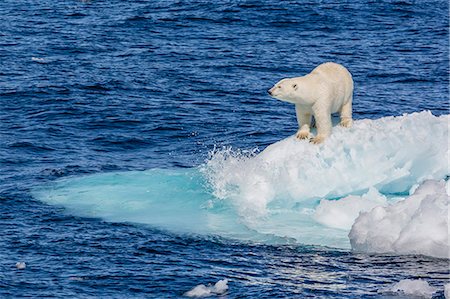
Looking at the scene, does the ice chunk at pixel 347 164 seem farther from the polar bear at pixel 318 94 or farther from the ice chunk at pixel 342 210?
the ice chunk at pixel 342 210

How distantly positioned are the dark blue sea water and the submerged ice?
88 cm

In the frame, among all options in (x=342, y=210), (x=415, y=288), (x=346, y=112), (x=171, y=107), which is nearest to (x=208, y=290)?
(x=415, y=288)

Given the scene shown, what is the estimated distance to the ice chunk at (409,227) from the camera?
63.8 feet

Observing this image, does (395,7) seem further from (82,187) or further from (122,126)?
(82,187)

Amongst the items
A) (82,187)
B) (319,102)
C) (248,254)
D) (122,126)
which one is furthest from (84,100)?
(248,254)

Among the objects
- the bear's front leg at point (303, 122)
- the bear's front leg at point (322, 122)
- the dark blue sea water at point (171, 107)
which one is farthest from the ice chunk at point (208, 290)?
the bear's front leg at point (303, 122)

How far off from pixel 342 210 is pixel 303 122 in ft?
7.93

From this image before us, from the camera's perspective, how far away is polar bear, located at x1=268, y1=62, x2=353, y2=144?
73.2 feet

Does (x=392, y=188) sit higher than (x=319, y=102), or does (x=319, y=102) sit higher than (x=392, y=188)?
(x=319, y=102)

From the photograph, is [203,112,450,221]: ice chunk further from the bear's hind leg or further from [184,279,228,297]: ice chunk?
[184,279,228,297]: ice chunk

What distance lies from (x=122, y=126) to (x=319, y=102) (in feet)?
27.5

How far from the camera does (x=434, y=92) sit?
108ft

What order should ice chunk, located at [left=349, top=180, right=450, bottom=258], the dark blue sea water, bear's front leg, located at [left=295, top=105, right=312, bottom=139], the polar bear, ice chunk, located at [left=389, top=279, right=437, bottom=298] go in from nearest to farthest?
1. ice chunk, located at [left=389, top=279, right=437, bottom=298]
2. the dark blue sea water
3. ice chunk, located at [left=349, top=180, right=450, bottom=258]
4. the polar bear
5. bear's front leg, located at [left=295, top=105, right=312, bottom=139]

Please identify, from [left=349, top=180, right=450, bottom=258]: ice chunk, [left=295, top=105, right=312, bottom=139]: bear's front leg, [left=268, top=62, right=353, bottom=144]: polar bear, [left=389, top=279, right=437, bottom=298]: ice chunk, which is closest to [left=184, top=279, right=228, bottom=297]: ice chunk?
[left=389, top=279, right=437, bottom=298]: ice chunk
